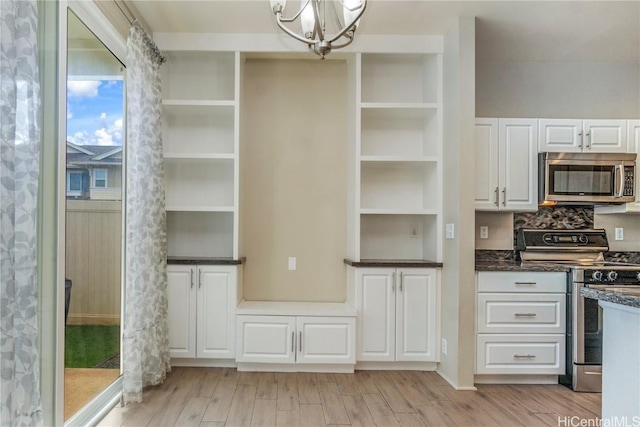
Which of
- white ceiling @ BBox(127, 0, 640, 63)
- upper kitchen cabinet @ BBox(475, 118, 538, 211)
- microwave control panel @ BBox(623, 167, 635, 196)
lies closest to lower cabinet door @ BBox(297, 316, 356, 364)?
upper kitchen cabinet @ BBox(475, 118, 538, 211)

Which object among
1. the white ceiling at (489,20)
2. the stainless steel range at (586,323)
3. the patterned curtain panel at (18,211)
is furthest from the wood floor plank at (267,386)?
the white ceiling at (489,20)

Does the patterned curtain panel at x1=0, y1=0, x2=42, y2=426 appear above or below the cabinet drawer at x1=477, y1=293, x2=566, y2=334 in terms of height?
above

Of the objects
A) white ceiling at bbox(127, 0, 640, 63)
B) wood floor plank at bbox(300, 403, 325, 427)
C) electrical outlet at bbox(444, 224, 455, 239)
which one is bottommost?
wood floor plank at bbox(300, 403, 325, 427)

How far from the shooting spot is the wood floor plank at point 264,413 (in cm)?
236

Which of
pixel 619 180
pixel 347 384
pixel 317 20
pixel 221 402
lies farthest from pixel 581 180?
pixel 221 402

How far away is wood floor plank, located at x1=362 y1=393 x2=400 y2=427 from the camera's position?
2395 mm

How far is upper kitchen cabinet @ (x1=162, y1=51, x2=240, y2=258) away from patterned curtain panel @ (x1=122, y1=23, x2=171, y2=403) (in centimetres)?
66

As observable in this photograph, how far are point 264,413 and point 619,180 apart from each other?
3.38 metres

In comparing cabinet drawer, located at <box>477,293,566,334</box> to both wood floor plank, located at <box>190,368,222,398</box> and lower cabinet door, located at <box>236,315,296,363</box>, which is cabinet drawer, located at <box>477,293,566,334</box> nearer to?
lower cabinet door, located at <box>236,315,296,363</box>

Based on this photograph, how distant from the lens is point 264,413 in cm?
248

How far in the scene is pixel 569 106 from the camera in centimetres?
376

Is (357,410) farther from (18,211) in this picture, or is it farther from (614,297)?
(18,211)

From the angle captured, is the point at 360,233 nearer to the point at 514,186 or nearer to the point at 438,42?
the point at 514,186

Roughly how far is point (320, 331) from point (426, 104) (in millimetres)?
2127
